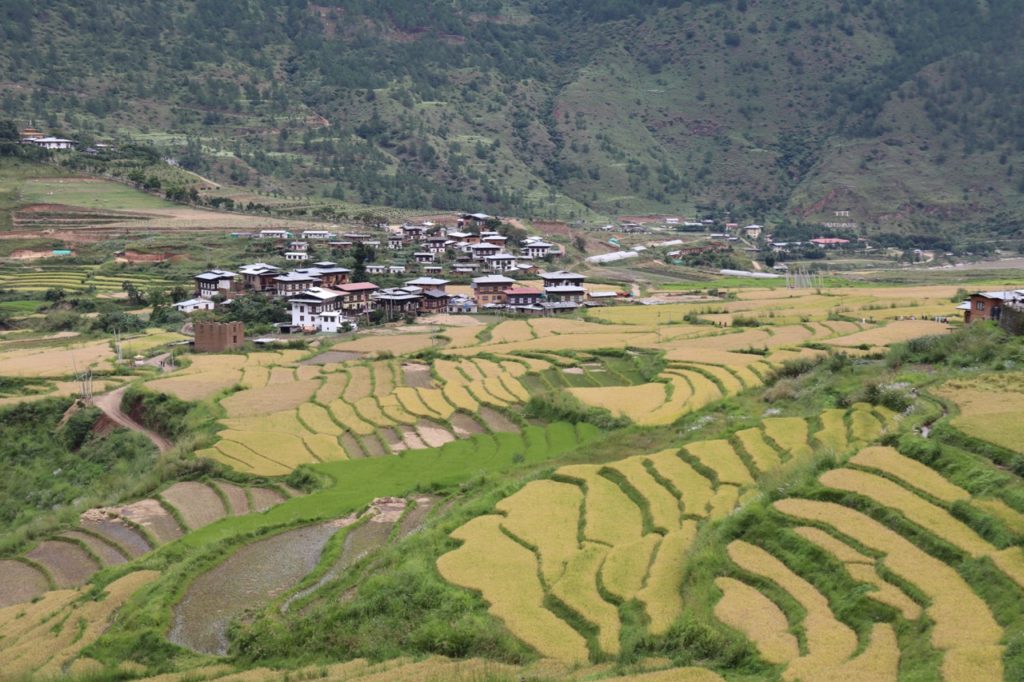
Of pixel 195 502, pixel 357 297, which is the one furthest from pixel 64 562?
pixel 357 297

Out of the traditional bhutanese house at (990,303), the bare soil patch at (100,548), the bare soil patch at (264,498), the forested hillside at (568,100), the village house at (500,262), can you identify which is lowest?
the bare soil patch at (100,548)

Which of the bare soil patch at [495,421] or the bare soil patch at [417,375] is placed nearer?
the bare soil patch at [495,421]

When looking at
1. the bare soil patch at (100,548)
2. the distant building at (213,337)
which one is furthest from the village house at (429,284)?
the bare soil patch at (100,548)

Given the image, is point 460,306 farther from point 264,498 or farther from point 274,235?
point 264,498

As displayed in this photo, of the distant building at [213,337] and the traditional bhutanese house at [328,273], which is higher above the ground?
the traditional bhutanese house at [328,273]

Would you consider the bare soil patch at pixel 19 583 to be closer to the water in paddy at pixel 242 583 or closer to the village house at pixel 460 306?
the water in paddy at pixel 242 583

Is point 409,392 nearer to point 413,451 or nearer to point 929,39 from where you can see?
point 413,451

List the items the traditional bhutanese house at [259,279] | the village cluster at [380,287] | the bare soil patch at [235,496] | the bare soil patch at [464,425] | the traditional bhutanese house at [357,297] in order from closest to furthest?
the bare soil patch at [235,496] → the bare soil patch at [464,425] → the village cluster at [380,287] → the traditional bhutanese house at [357,297] → the traditional bhutanese house at [259,279]
